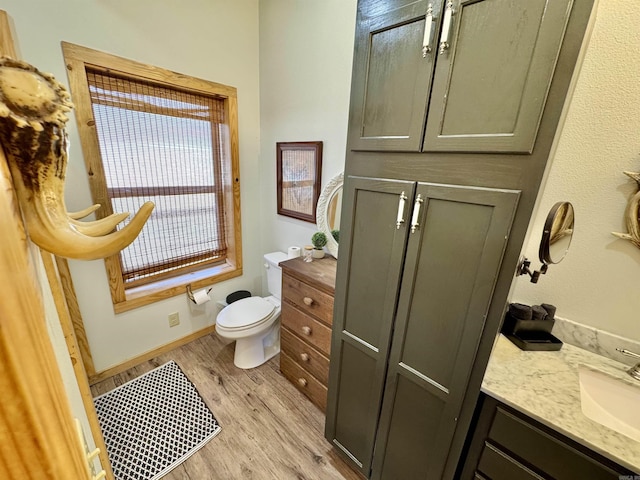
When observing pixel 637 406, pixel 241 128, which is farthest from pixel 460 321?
pixel 241 128

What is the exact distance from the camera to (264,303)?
7.01 feet

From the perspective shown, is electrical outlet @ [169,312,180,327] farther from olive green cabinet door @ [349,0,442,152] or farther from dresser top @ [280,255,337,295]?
olive green cabinet door @ [349,0,442,152]

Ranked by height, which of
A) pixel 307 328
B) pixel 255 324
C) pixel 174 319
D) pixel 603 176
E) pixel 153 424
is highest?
pixel 603 176

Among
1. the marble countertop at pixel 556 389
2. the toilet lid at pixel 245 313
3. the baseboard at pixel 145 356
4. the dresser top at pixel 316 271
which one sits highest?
the dresser top at pixel 316 271

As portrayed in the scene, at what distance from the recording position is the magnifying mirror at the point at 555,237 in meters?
0.96

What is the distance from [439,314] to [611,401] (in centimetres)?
77

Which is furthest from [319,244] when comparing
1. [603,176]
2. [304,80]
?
[603,176]

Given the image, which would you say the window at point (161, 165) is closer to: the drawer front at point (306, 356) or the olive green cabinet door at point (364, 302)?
the drawer front at point (306, 356)

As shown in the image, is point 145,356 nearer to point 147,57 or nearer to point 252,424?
point 252,424

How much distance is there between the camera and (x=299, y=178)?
6.66ft

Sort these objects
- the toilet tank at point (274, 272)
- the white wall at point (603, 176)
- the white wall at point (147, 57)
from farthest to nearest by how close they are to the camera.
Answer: the toilet tank at point (274, 272) → the white wall at point (147, 57) → the white wall at point (603, 176)

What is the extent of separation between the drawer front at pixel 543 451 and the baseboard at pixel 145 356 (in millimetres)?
2220

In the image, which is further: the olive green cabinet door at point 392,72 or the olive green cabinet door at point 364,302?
the olive green cabinet door at point 364,302

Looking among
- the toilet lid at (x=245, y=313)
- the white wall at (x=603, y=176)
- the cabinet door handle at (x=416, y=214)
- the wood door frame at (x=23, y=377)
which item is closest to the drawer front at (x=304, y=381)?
the toilet lid at (x=245, y=313)
